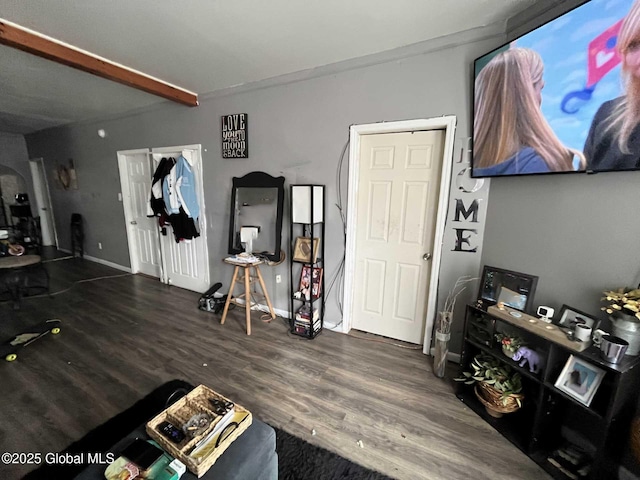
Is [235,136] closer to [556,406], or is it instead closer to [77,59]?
[77,59]

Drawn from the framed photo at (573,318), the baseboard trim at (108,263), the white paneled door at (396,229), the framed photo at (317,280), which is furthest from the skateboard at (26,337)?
the framed photo at (573,318)

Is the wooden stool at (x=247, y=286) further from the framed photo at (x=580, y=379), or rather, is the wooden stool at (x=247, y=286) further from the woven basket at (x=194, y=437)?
the framed photo at (x=580, y=379)

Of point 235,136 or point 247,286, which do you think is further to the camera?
point 235,136

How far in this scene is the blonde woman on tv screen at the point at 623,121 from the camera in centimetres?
111

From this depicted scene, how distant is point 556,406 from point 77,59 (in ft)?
14.2

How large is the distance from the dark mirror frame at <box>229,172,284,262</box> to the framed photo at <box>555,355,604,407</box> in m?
2.33

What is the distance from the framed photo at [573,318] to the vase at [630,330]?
3.6 inches

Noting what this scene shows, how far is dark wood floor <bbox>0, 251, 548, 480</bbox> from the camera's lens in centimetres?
149

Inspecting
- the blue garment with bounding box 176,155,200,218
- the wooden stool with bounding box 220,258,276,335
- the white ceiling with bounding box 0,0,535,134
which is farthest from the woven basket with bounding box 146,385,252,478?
the blue garment with bounding box 176,155,200,218

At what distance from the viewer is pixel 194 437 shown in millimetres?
1060

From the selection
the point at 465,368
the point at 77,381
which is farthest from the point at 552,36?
the point at 77,381

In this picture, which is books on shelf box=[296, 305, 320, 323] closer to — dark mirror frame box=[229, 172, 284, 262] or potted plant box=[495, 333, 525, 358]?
dark mirror frame box=[229, 172, 284, 262]

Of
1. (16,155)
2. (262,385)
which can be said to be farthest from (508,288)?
(16,155)

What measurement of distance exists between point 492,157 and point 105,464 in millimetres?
2638
